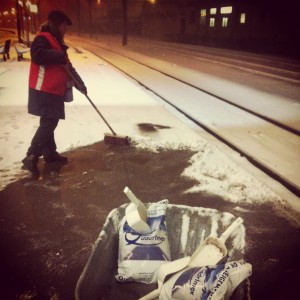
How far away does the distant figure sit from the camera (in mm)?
3786

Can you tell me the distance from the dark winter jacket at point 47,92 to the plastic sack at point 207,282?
297cm

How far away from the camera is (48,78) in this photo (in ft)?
13.0

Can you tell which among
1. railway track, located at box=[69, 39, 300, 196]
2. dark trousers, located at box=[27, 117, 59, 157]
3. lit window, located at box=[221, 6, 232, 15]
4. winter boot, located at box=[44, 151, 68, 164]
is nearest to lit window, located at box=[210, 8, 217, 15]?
lit window, located at box=[221, 6, 232, 15]

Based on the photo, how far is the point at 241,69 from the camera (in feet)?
52.8

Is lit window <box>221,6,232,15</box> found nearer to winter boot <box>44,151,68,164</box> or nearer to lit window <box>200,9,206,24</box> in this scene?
lit window <box>200,9,206,24</box>

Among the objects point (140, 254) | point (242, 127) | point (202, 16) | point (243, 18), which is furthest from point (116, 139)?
point (202, 16)

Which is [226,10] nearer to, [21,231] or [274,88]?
[274,88]

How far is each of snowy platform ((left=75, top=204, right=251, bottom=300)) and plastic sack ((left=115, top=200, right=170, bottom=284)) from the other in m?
0.07

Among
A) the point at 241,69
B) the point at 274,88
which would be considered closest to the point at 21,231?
the point at 274,88

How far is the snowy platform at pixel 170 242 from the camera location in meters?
1.95

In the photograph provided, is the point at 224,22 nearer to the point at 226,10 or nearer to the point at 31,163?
the point at 226,10

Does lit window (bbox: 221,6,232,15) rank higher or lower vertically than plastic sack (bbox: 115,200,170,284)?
higher

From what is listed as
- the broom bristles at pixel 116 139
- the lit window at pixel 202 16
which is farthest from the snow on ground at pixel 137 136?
the lit window at pixel 202 16

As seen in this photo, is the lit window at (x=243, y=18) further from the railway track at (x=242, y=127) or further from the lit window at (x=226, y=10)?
the railway track at (x=242, y=127)
